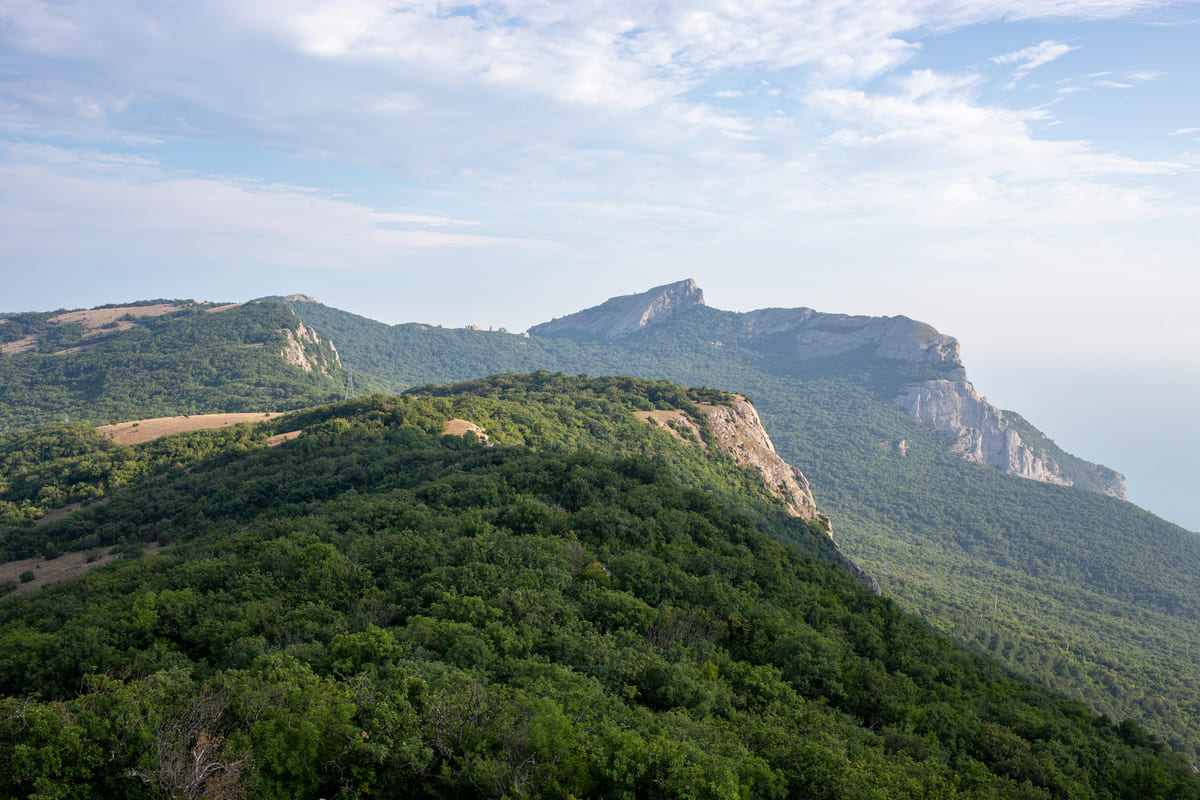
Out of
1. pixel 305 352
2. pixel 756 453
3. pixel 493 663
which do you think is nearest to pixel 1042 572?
pixel 756 453

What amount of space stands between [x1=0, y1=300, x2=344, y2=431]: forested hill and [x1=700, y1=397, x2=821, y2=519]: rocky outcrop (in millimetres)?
90487

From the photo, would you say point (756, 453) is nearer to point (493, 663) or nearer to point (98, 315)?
point (493, 663)

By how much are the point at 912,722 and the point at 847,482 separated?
17211cm

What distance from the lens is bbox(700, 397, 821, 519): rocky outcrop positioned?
324 feet

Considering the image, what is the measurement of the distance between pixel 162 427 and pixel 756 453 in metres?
95.8

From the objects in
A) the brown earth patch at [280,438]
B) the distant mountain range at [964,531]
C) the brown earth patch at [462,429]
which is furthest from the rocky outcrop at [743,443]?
the brown earth patch at [280,438]

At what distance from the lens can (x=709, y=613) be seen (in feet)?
Answer: 109

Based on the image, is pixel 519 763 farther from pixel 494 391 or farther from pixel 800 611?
pixel 494 391

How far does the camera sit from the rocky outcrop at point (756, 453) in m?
98.8

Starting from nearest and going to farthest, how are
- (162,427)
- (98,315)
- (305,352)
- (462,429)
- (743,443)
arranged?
(462,429)
(162,427)
(743,443)
(305,352)
(98,315)

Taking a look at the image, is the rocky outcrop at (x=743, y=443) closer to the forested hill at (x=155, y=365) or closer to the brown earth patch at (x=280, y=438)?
the brown earth patch at (x=280, y=438)

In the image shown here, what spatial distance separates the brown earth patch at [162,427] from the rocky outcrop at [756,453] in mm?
74915

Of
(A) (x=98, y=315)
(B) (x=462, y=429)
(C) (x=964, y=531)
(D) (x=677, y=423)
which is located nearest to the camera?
(B) (x=462, y=429)

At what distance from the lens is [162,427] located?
94.2m
